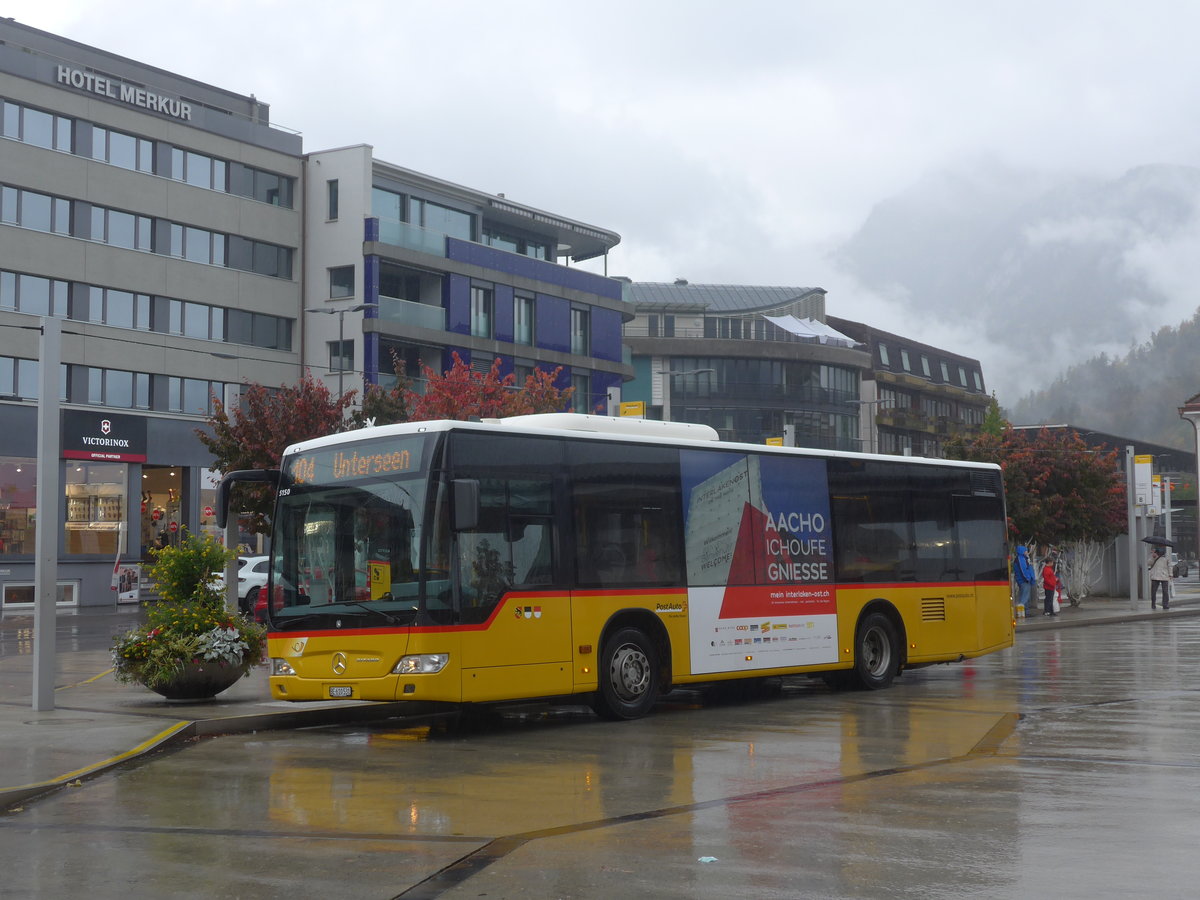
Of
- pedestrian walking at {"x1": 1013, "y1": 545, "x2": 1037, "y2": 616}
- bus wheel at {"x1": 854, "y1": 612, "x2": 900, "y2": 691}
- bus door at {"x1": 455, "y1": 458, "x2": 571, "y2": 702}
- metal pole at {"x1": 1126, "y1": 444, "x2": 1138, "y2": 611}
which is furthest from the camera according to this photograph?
metal pole at {"x1": 1126, "y1": 444, "x2": 1138, "y2": 611}

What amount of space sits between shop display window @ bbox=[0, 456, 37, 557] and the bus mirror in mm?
34504

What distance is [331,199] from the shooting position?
5478 cm

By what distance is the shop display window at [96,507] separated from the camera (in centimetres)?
4675

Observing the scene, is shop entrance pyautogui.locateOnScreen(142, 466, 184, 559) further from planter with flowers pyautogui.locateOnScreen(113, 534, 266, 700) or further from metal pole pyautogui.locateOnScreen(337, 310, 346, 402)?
planter with flowers pyautogui.locateOnScreen(113, 534, 266, 700)

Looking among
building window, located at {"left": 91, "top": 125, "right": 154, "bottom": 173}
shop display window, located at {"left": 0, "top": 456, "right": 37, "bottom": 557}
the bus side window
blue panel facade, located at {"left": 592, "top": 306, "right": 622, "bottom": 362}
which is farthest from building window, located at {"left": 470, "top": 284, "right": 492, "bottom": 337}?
the bus side window

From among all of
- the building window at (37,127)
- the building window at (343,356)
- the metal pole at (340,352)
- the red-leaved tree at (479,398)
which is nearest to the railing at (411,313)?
the building window at (343,356)

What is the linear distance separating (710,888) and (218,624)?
33.7 feet

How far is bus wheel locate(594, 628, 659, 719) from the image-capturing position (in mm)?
15109

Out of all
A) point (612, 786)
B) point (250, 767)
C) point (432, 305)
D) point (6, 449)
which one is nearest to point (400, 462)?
point (250, 767)

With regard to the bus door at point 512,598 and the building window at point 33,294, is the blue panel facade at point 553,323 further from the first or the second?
the bus door at point 512,598

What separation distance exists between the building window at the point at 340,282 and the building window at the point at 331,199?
191cm

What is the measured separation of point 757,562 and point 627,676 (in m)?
2.52

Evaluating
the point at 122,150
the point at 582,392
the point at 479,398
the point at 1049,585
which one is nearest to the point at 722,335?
the point at 582,392

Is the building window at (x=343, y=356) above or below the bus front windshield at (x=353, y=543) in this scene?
above
